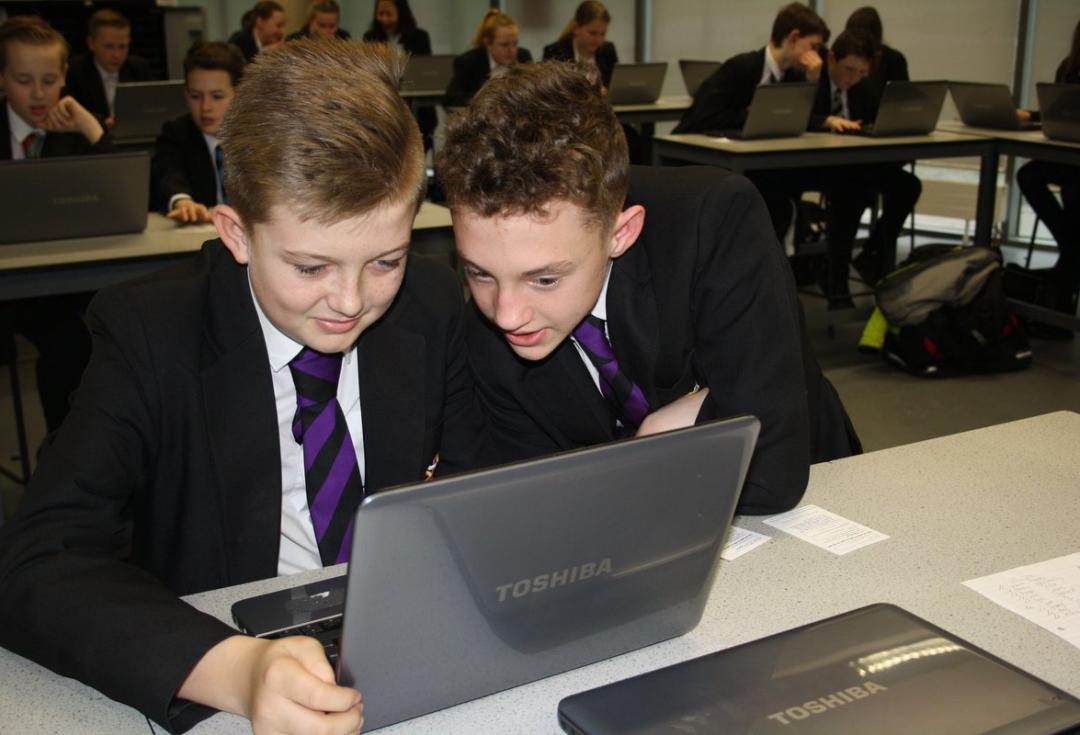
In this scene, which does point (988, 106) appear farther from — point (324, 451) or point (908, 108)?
point (324, 451)

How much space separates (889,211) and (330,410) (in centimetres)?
436

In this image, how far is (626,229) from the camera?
4.30 ft

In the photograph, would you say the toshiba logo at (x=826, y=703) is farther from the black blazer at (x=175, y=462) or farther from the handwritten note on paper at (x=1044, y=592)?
the black blazer at (x=175, y=462)

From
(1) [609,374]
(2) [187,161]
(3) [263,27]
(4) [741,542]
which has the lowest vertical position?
(4) [741,542]

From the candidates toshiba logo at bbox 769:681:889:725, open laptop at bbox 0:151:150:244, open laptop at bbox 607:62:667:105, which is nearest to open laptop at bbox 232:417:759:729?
toshiba logo at bbox 769:681:889:725

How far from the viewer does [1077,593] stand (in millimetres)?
1044

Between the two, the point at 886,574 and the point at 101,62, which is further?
the point at 101,62

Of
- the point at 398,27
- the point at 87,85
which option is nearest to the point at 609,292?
the point at 87,85

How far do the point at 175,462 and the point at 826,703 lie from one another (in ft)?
2.44

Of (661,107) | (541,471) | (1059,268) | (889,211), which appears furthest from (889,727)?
(661,107)

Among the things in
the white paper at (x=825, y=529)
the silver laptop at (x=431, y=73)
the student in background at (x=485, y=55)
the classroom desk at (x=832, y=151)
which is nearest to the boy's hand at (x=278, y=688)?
the white paper at (x=825, y=529)

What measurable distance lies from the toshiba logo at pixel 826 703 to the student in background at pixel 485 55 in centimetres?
582

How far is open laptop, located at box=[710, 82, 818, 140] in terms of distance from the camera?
14.5 feet

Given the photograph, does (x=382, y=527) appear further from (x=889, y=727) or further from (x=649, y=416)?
(x=649, y=416)
